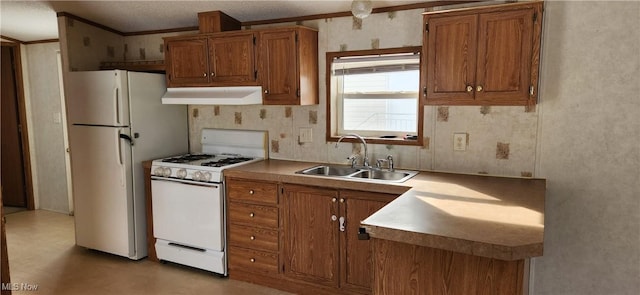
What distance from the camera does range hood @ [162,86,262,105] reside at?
3.30 meters

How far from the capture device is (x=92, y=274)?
3.37m

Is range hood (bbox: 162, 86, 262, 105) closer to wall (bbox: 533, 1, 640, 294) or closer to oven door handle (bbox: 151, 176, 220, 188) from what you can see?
oven door handle (bbox: 151, 176, 220, 188)

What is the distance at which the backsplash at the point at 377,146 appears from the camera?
280 cm

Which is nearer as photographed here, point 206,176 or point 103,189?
point 206,176

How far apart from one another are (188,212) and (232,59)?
4.10ft

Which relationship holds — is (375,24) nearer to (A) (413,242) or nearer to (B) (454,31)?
(B) (454,31)

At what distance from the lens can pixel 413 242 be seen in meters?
1.64

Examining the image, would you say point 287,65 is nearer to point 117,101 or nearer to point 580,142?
point 117,101

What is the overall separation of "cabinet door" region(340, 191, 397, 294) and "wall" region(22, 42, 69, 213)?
384cm

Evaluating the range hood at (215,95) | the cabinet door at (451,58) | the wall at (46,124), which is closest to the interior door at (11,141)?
the wall at (46,124)

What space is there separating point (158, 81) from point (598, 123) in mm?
3348

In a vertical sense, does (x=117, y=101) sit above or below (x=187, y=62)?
below

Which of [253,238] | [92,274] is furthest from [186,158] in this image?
[92,274]

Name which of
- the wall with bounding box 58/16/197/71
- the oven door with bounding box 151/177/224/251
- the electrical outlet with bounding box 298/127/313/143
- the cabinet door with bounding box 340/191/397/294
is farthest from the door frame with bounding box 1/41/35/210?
the cabinet door with bounding box 340/191/397/294
